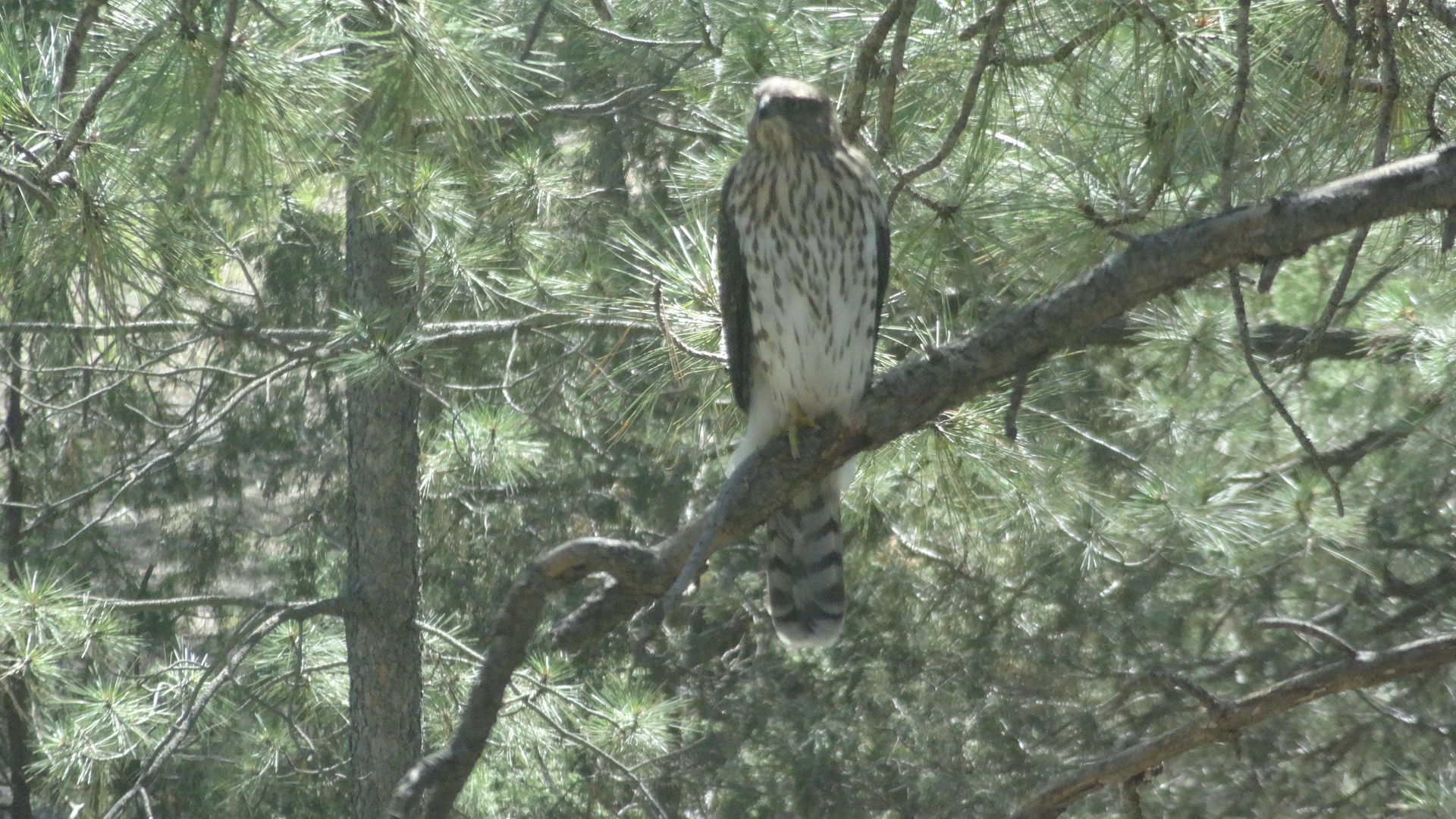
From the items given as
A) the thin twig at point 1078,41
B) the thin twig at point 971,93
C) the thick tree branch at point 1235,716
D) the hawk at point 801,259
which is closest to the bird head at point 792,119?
the hawk at point 801,259

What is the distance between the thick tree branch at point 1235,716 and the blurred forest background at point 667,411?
0.06 metres

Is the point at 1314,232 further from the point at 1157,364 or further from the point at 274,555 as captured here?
the point at 274,555

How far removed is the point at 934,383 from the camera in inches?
88.3

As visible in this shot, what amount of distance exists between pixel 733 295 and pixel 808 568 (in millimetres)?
689

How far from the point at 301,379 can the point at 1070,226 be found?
567cm

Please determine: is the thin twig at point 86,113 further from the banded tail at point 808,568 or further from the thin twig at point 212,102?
the banded tail at point 808,568

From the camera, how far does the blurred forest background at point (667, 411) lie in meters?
2.58

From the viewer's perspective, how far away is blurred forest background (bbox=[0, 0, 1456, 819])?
8.46ft

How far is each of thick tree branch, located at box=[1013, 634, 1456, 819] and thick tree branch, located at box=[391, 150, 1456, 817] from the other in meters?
0.84

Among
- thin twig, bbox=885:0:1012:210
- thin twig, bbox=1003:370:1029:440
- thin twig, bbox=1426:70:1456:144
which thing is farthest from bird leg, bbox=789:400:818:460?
thin twig, bbox=1426:70:1456:144

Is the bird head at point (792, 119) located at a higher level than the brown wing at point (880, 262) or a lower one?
higher

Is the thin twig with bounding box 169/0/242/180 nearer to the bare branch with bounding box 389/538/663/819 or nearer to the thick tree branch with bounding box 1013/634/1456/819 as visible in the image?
the bare branch with bounding box 389/538/663/819

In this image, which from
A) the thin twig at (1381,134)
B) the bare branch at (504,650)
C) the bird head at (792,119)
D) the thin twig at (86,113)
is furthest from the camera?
the bird head at (792,119)

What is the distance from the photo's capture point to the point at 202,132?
185cm
